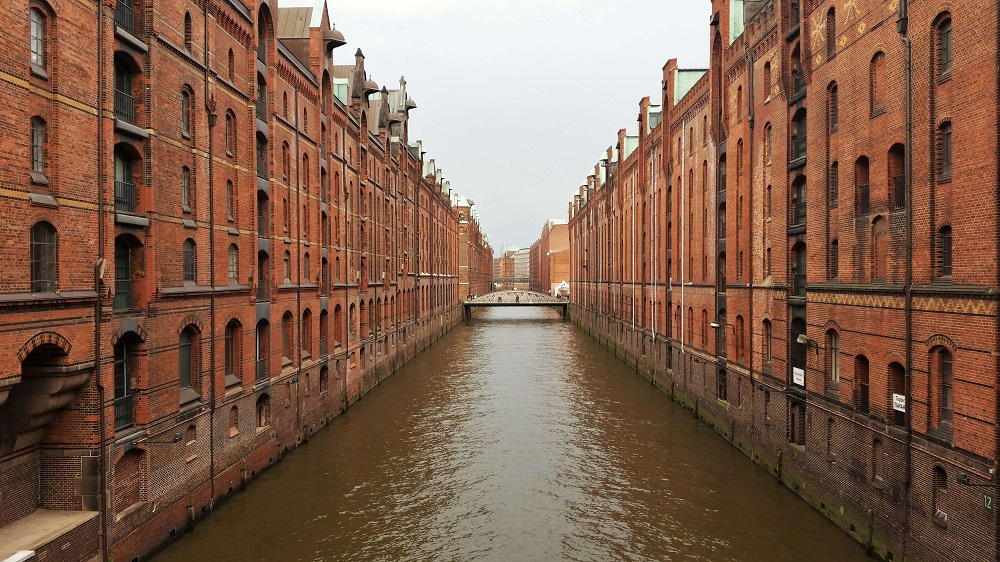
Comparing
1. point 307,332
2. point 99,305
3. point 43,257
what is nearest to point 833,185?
point 99,305

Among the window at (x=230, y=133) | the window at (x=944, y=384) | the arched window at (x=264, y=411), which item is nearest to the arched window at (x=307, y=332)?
the arched window at (x=264, y=411)

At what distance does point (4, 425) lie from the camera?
11.1 m

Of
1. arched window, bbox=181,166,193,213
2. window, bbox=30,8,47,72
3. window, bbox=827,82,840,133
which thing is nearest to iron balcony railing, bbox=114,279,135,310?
arched window, bbox=181,166,193,213

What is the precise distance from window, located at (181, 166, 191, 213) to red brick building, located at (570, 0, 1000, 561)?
16.7 meters

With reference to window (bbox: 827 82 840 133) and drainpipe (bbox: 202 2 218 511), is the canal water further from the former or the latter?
window (bbox: 827 82 840 133)

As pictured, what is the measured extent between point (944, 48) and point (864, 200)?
4.05 m

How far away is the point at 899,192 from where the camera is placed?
45.2 feet

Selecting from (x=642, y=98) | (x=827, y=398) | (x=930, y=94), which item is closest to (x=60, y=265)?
(x=930, y=94)

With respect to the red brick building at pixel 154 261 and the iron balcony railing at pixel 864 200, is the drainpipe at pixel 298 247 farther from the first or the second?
the iron balcony railing at pixel 864 200

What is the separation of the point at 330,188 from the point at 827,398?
21.3 m

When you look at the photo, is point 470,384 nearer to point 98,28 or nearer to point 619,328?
point 619,328

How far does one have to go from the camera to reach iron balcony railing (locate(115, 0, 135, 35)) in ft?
44.2

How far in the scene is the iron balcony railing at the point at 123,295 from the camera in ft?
44.3

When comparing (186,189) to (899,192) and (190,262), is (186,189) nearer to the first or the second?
(190,262)
